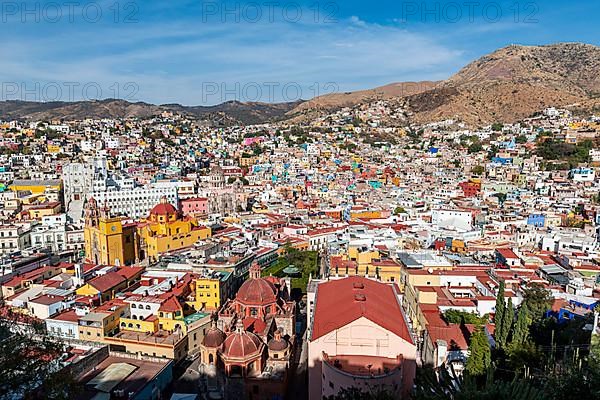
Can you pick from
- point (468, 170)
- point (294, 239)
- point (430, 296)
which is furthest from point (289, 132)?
point (430, 296)

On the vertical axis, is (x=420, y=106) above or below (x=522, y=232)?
above

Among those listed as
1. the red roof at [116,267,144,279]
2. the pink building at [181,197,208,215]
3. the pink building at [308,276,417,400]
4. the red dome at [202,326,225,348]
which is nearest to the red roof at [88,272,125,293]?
the red roof at [116,267,144,279]

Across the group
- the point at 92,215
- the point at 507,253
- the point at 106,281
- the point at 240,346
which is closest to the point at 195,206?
the point at 92,215

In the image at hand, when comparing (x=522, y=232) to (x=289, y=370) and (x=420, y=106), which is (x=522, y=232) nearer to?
(x=289, y=370)

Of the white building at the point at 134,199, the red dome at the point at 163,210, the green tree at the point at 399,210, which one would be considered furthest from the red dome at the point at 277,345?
the white building at the point at 134,199

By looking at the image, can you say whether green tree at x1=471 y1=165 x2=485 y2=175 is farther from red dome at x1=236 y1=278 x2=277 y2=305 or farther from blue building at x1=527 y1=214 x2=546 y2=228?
red dome at x1=236 y1=278 x2=277 y2=305

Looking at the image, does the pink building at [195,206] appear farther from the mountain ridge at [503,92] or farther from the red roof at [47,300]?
the mountain ridge at [503,92]

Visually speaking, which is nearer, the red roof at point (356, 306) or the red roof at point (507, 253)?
the red roof at point (356, 306)
